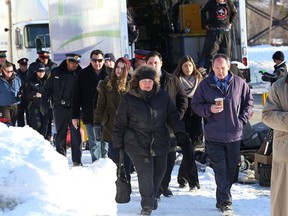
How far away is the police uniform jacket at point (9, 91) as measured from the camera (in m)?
12.9

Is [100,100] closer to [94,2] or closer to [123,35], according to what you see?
[123,35]

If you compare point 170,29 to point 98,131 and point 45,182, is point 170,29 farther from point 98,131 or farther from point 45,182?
point 45,182

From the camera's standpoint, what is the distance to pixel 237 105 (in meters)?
7.89

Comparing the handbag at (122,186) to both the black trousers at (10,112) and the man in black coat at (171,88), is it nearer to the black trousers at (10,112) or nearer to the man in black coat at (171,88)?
the man in black coat at (171,88)

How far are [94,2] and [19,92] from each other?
2.04m

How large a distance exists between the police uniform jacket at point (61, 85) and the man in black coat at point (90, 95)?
89 centimetres

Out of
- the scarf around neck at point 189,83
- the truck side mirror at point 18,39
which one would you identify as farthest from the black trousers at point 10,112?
the truck side mirror at point 18,39

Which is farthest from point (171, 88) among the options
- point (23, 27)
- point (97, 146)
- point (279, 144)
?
point (23, 27)

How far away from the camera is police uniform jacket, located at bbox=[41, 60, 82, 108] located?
10.9 m

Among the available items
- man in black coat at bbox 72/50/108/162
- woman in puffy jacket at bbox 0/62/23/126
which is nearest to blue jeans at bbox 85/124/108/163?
man in black coat at bbox 72/50/108/162

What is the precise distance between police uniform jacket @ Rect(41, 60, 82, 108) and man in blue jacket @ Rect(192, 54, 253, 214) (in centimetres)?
330

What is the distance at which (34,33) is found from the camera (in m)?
22.4

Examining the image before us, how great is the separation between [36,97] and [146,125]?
630 centimetres

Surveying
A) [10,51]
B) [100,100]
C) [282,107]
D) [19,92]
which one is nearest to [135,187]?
[100,100]
